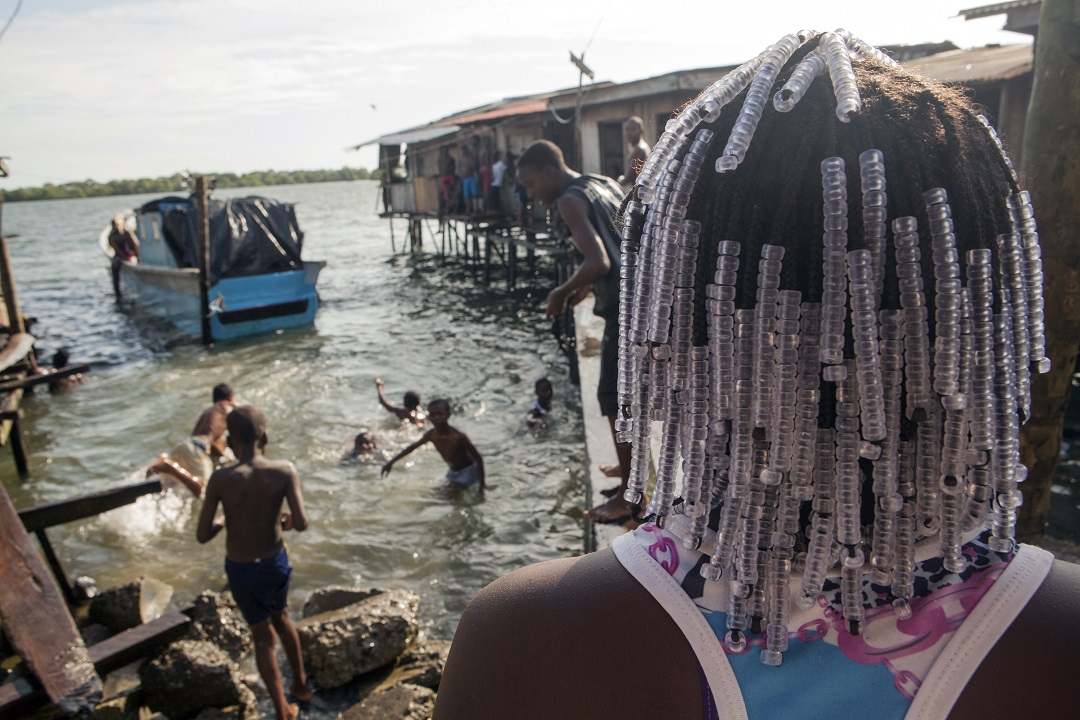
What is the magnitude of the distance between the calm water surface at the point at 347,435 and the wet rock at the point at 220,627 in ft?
2.61

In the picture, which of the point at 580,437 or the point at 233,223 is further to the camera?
the point at 233,223

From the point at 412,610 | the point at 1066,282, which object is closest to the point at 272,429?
the point at 412,610

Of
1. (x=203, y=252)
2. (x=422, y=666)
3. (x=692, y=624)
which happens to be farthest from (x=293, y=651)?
(x=203, y=252)

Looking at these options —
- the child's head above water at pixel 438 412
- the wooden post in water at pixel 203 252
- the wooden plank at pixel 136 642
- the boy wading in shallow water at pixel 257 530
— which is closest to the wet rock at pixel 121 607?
the wooden plank at pixel 136 642

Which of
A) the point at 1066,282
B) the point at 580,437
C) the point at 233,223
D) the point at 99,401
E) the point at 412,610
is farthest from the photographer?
the point at 233,223

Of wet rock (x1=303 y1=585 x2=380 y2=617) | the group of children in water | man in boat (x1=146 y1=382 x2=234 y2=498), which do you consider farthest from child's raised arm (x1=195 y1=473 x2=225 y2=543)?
man in boat (x1=146 y1=382 x2=234 y2=498)

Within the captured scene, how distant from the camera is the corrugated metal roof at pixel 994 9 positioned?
858 centimetres

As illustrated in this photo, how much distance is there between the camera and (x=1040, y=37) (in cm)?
265

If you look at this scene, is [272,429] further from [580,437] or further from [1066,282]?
[1066,282]

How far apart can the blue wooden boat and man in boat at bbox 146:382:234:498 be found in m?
8.54

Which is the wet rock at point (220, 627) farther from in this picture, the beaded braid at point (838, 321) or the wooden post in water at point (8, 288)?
the wooden post in water at point (8, 288)

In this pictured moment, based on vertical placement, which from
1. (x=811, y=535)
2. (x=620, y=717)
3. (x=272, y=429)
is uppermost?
(x=811, y=535)

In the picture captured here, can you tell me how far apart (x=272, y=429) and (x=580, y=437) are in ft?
15.6

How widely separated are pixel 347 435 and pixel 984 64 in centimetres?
937
